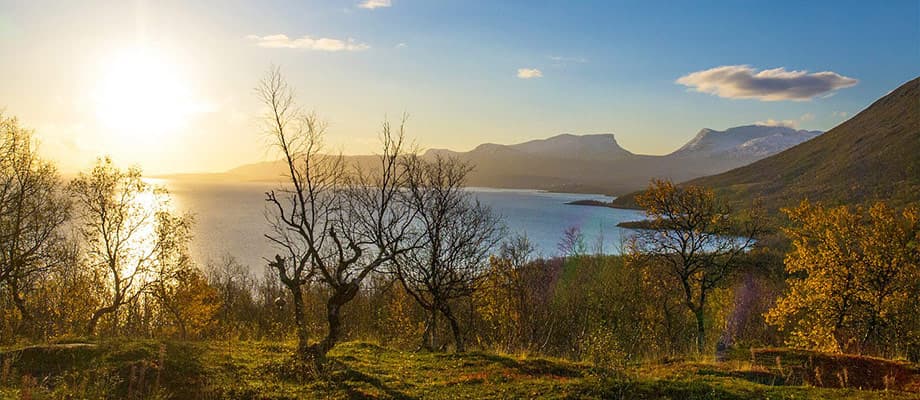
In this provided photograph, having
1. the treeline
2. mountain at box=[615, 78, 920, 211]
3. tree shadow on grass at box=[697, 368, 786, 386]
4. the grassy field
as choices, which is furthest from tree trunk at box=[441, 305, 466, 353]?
mountain at box=[615, 78, 920, 211]

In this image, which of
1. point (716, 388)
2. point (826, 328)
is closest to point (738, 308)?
point (826, 328)

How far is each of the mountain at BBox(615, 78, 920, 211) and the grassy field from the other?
11789 centimetres

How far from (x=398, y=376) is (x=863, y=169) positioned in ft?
594

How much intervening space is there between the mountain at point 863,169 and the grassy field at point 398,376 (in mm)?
117889

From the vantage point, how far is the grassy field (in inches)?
458

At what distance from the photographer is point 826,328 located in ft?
103

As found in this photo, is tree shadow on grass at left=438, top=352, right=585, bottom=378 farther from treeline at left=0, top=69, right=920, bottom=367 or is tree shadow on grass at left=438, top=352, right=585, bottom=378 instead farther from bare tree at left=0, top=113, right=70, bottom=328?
bare tree at left=0, top=113, right=70, bottom=328

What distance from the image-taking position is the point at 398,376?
14680mm

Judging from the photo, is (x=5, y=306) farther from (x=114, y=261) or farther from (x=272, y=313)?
(x=272, y=313)

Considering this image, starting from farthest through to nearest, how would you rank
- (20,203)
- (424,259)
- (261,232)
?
(261,232)
(424,259)
(20,203)

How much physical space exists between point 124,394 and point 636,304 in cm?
5390

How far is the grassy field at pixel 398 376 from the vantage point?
38.2 ft

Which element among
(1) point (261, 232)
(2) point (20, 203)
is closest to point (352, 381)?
(2) point (20, 203)

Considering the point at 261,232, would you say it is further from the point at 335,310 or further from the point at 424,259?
the point at 335,310
